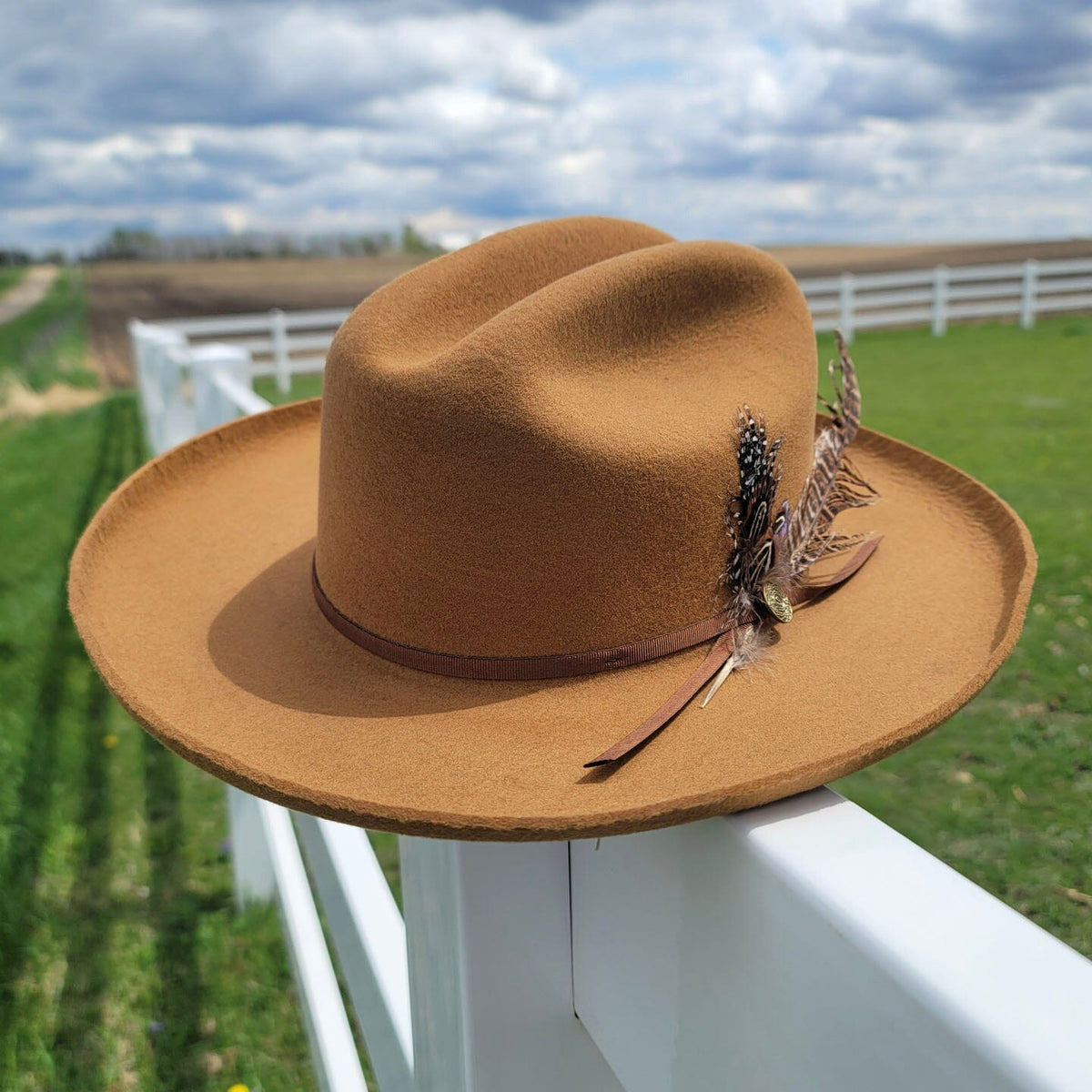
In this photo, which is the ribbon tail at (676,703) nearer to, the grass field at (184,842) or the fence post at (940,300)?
the grass field at (184,842)

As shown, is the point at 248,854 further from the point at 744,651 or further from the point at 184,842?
the point at 744,651

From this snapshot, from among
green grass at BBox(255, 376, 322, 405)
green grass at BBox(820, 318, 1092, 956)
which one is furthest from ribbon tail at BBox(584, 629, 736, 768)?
green grass at BBox(255, 376, 322, 405)

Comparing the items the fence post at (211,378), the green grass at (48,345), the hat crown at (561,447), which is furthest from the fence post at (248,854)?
the green grass at (48,345)

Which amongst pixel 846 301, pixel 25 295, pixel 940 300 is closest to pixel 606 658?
pixel 846 301

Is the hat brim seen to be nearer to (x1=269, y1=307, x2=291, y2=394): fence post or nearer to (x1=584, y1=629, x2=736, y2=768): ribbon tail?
(x1=584, y1=629, x2=736, y2=768): ribbon tail

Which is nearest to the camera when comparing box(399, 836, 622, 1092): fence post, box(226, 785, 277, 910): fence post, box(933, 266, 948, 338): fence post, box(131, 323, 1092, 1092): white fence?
box(131, 323, 1092, 1092): white fence

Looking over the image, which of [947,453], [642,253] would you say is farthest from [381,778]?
[947,453]

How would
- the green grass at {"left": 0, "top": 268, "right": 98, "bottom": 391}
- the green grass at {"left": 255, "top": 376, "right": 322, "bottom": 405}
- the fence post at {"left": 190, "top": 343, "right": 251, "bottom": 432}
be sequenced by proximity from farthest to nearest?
the green grass at {"left": 0, "top": 268, "right": 98, "bottom": 391}
the green grass at {"left": 255, "top": 376, "right": 322, "bottom": 405}
the fence post at {"left": 190, "top": 343, "right": 251, "bottom": 432}

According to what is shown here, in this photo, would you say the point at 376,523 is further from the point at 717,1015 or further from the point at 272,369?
the point at 272,369
